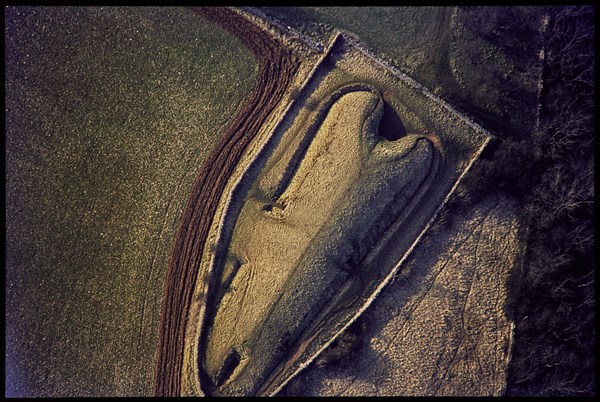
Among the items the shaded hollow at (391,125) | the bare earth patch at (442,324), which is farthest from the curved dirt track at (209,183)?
the bare earth patch at (442,324)

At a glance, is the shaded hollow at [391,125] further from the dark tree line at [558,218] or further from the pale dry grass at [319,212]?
the dark tree line at [558,218]

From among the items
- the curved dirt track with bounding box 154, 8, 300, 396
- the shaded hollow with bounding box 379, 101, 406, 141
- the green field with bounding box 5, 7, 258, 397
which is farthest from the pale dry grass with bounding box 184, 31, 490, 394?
the green field with bounding box 5, 7, 258, 397

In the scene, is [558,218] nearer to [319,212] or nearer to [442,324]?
[442,324]

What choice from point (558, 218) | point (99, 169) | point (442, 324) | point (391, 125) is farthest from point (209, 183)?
point (558, 218)

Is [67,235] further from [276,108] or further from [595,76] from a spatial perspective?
[595,76]

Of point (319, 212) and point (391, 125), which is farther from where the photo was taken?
point (391, 125)

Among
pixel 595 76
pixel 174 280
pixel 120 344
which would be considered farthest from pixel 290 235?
pixel 595 76
